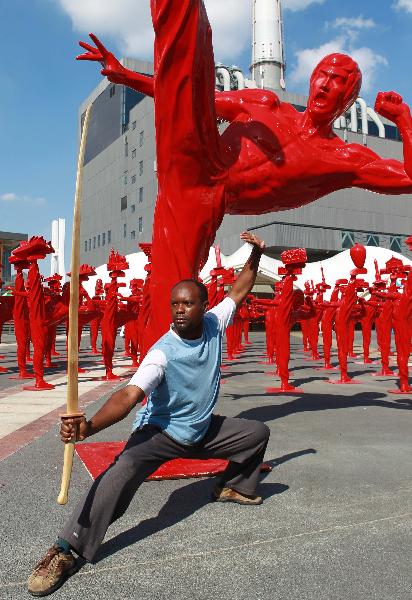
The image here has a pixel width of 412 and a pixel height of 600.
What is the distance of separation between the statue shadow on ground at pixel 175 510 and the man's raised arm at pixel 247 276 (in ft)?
3.69

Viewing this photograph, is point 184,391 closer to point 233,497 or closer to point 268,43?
point 233,497

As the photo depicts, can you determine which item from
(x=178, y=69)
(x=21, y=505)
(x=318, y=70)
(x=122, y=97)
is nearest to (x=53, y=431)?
(x=21, y=505)

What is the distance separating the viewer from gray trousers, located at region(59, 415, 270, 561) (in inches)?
86.4

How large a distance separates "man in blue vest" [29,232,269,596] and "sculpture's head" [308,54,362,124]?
1.83 metres

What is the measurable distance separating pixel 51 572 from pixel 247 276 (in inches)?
76.6

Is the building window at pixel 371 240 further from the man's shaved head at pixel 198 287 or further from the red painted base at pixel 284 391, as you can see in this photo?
the man's shaved head at pixel 198 287

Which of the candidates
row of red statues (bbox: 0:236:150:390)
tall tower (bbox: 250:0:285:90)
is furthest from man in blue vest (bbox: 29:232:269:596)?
tall tower (bbox: 250:0:285:90)

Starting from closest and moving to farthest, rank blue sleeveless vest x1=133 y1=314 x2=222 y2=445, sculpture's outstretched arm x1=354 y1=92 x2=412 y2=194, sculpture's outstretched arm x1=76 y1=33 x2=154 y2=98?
1. blue sleeveless vest x1=133 y1=314 x2=222 y2=445
2. sculpture's outstretched arm x1=76 y1=33 x2=154 y2=98
3. sculpture's outstretched arm x1=354 y1=92 x2=412 y2=194

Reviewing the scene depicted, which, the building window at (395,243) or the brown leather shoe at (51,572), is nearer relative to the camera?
the brown leather shoe at (51,572)

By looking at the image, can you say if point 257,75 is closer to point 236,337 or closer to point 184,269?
point 236,337

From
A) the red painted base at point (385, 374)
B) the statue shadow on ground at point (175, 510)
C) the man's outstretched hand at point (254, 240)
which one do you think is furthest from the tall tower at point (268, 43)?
the statue shadow on ground at point (175, 510)

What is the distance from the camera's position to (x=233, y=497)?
2.96 m

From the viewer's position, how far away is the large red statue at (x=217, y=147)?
3.35 meters

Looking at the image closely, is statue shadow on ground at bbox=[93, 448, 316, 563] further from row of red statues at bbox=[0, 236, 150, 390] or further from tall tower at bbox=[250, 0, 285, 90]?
tall tower at bbox=[250, 0, 285, 90]
